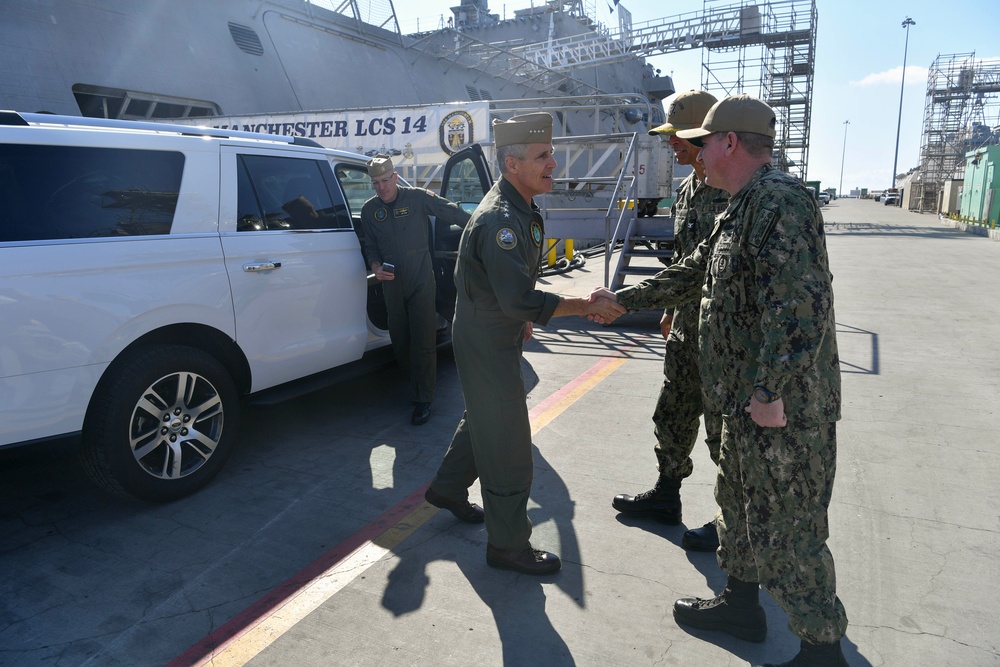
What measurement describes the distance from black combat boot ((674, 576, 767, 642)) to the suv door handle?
2.90 meters

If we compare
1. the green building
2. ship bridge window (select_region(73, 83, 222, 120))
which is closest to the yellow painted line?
ship bridge window (select_region(73, 83, 222, 120))

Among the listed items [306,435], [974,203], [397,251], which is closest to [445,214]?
[397,251]

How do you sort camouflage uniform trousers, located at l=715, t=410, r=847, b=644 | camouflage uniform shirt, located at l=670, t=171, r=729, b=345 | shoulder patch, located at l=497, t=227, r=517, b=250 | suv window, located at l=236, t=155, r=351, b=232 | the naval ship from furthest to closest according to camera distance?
the naval ship, suv window, located at l=236, t=155, r=351, b=232, camouflage uniform shirt, located at l=670, t=171, r=729, b=345, shoulder patch, located at l=497, t=227, r=517, b=250, camouflage uniform trousers, located at l=715, t=410, r=847, b=644

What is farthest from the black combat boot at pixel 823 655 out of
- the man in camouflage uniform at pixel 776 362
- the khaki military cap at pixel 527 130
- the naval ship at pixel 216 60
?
the naval ship at pixel 216 60

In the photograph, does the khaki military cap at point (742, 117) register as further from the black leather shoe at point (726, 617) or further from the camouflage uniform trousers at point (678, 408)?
the black leather shoe at point (726, 617)

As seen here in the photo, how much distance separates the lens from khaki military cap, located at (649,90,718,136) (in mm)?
3309

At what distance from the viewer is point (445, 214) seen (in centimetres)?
488

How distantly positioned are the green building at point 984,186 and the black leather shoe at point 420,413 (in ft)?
85.3

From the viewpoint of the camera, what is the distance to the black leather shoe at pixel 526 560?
2824 millimetres

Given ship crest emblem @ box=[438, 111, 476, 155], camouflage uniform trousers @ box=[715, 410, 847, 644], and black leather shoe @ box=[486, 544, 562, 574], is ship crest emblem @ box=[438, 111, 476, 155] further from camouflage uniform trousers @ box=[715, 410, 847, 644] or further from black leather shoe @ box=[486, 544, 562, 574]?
camouflage uniform trousers @ box=[715, 410, 847, 644]

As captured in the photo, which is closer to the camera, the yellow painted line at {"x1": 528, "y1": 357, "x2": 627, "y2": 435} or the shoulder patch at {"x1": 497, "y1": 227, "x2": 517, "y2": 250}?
the shoulder patch at {"x1": 497, "y1": 227, "x2": 517, "y2": 250}

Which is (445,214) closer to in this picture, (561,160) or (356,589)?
(356,589)

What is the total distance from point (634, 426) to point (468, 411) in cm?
213

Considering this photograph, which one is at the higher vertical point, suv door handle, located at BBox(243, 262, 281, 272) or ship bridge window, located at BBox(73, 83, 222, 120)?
ship bridge window, located at BBox(73, 83, 222, 120)
